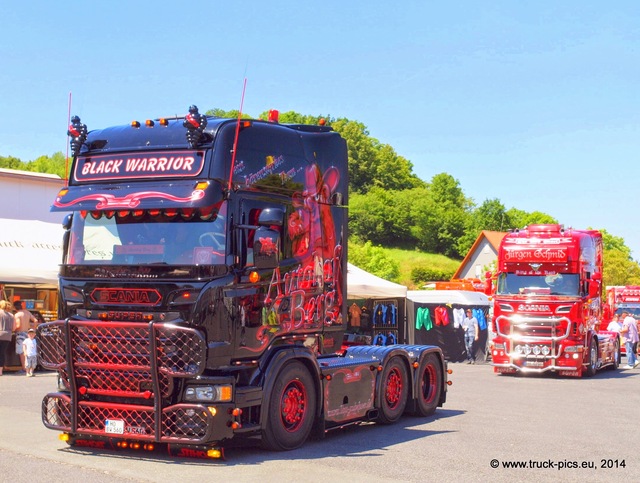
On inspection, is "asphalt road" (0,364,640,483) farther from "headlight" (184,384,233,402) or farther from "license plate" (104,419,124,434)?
"headlight" (184,384,233,402)

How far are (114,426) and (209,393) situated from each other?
3.59 feet

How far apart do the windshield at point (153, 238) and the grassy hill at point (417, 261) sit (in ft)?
286

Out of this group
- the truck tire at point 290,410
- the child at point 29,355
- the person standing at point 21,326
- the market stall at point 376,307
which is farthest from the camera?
the market stall at point 376,307

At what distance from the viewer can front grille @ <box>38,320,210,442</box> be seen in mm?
9102

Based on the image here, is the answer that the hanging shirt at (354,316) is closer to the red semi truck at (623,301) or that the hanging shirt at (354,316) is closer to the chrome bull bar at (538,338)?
the chrome bull bar at (538,338)

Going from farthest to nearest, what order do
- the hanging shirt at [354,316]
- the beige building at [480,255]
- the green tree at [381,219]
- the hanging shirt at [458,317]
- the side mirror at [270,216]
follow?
the green tree at [381,219] → the beige building at [480,255] → the hanging shirt at [458,317] → the hanging shirt at [354,316] → the side mirror at [270,216]

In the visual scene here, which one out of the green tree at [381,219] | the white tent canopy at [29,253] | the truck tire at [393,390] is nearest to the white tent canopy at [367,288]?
the white tent canopy at [29,253]

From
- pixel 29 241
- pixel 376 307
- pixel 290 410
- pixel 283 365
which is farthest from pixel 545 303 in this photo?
pixel 283 365

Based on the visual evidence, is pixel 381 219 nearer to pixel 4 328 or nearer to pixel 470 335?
pixel 470 335

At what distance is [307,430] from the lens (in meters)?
10.6

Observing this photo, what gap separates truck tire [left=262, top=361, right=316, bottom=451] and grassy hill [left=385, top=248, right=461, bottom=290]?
282 feet

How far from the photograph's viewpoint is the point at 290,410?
10328mm

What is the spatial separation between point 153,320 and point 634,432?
709 centimetres

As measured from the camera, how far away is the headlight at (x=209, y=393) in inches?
361
